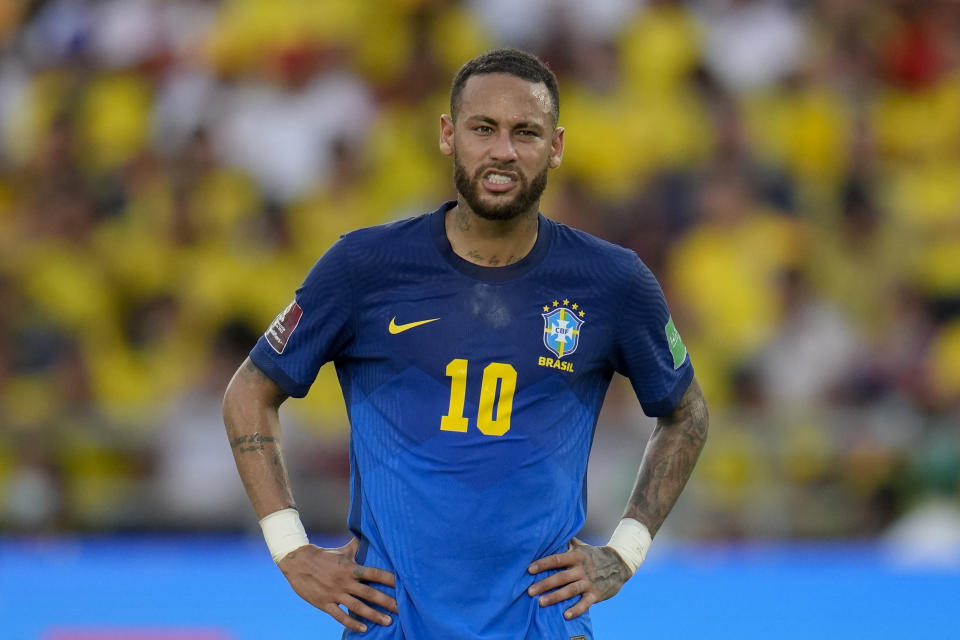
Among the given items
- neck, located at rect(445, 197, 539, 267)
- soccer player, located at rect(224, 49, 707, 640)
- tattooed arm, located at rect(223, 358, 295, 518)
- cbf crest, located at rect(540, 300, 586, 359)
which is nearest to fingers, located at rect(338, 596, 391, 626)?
soccer player, located at rect(224, 49, 707, 640)

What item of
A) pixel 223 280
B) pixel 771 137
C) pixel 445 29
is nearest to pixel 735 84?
pixel 771 137

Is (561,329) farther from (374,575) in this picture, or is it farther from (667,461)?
(374,575)

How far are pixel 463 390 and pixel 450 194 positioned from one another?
5.73m

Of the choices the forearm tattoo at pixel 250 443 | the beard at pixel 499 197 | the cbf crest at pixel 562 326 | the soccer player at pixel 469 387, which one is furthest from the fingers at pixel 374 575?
the beard at pixel 499 197

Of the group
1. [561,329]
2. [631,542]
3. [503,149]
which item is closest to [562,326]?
[561,329]

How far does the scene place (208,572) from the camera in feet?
21.7

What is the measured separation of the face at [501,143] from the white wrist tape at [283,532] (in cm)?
92

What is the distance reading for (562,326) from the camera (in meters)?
3.86

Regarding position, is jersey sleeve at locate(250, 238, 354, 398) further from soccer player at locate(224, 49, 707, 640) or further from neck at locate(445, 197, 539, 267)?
neck at locate(445, 197, 539, 267)

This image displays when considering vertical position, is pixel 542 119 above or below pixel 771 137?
below

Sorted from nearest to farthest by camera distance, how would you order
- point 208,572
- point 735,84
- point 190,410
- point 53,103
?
point 208,572, point 190,410, point 735,84, point 53,103

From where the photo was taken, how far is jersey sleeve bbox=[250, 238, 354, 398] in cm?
385

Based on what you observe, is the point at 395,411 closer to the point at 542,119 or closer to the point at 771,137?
the point at 542,119

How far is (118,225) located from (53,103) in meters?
1.55
